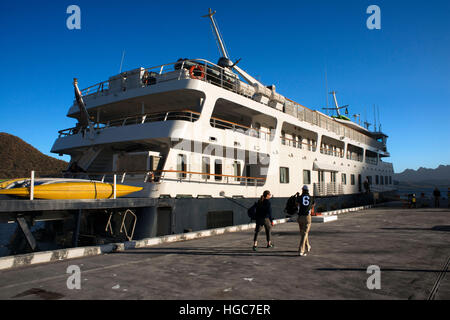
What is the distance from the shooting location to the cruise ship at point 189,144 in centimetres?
1225

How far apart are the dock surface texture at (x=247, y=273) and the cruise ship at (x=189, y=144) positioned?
3098mm

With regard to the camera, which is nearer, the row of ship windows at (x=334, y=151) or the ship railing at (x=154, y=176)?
the ship railing at (x=154, y=176)

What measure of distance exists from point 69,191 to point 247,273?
5.76 meters

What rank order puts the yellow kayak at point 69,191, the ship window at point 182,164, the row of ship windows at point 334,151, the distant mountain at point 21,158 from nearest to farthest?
the yellow kayak at point 69,191 < the ship window at point 182,164 < the row of ship windows at point 334,151 < the distant mountain at point 21,158

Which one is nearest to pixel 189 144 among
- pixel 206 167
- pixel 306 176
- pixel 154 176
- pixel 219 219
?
pixel 206 167

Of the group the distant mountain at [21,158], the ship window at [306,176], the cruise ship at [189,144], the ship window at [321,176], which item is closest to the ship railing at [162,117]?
the cruise ship at [189,144]

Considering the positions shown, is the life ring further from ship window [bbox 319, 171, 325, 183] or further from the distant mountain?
the distant mountain

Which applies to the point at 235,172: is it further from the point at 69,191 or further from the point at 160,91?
the point at 69,191

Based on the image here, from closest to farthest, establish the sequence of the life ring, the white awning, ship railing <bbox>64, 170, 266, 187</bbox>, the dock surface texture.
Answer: the dock surface texture < ship railing <bbox>64, 170, 266, 187</bbox> < the life ring < the white awning

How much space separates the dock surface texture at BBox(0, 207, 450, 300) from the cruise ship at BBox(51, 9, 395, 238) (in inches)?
122

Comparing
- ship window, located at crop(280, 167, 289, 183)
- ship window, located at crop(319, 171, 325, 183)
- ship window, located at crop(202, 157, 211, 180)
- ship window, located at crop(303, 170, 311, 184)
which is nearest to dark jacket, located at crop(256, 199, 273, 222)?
ship window, located at crop(202, 157, 211, 180)

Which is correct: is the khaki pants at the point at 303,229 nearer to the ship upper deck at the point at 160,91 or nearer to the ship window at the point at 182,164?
the ship window at the point at 182,164

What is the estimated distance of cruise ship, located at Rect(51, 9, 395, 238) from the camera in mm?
12250

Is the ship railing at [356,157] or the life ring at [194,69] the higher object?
the life ring at [194,69]
